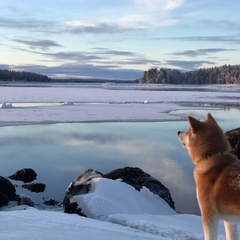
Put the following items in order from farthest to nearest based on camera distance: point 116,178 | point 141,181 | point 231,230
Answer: point 116,178 → point 141,181 → point 231,230

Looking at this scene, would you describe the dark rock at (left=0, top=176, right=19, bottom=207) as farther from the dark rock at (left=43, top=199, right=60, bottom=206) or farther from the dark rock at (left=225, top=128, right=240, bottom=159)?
the dark rock at (left=225, top=128, right=240, bottom=159)

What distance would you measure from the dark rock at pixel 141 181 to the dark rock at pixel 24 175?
113 inches

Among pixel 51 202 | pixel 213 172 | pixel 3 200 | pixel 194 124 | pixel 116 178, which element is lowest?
pixel 51 202

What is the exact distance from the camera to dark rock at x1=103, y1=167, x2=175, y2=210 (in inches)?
340

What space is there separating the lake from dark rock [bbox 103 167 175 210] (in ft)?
2.03

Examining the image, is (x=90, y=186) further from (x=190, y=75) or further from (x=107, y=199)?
(x=190, y=75)

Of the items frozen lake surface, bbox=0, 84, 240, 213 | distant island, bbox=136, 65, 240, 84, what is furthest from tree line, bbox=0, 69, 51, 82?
frozen lake surface, bbox=0, 84, 240, 213

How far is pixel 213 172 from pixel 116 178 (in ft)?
17.3

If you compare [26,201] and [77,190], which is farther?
[26,201]

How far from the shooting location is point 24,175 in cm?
1092

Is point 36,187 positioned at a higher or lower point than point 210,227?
lower

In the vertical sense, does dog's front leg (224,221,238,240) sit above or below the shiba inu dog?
below

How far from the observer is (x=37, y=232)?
416cm

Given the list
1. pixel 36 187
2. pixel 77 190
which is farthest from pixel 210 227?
pixel 36 187
